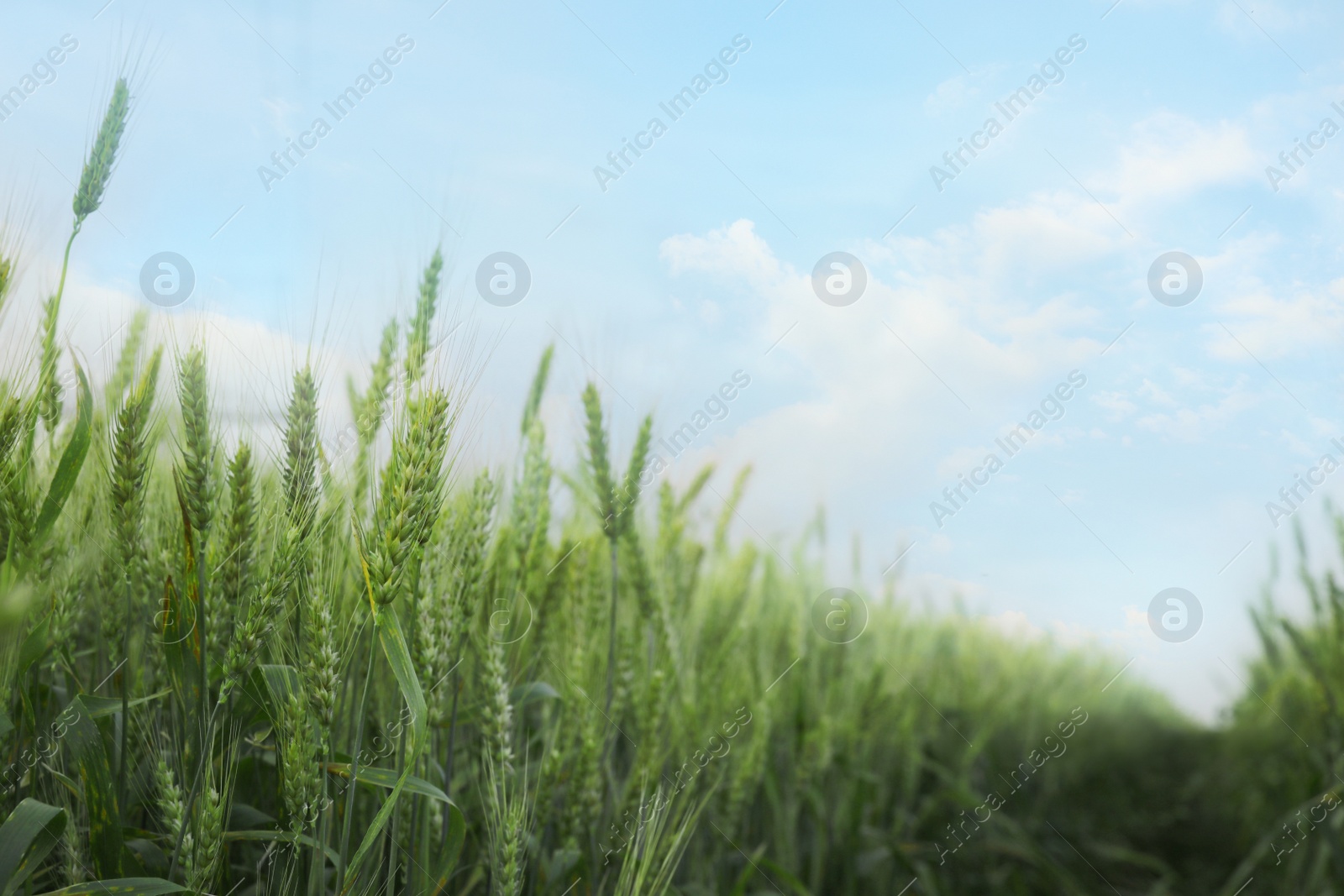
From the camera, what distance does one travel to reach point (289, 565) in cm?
70

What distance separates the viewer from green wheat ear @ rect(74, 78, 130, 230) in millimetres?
944

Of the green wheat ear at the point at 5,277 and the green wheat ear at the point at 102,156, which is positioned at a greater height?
the green wheat ear at the point at 102,156

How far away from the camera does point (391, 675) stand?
0.98 meters

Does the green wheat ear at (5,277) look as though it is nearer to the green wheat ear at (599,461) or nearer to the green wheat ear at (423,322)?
the green wheat ear at (423,322)

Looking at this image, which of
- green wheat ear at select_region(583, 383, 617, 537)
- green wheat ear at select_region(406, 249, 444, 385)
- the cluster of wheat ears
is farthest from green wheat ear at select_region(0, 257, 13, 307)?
green wheat ear at select_region(583, 383, 617, 537)

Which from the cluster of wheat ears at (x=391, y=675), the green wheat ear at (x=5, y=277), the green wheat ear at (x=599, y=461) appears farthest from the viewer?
the green wheat ear at (x=599, y=461)

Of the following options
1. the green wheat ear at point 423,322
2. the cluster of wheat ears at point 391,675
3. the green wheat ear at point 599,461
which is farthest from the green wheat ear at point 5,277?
the green wheat ear at point 599,461

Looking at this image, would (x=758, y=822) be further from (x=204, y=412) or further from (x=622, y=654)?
(x=204, y=412)

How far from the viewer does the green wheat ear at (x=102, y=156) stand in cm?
94

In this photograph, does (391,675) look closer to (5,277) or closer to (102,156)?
(5,277)

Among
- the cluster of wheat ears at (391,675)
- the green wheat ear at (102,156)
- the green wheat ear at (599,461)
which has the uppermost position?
the green wheat ear at (102,156)

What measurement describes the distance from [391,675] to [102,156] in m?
0.71

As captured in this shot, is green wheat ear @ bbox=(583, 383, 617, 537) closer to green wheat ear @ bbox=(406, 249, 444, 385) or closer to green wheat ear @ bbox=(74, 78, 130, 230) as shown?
green wheat ear @ bbox=(406, 249, 444, 385)

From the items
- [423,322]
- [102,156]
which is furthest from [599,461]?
[102,156]
